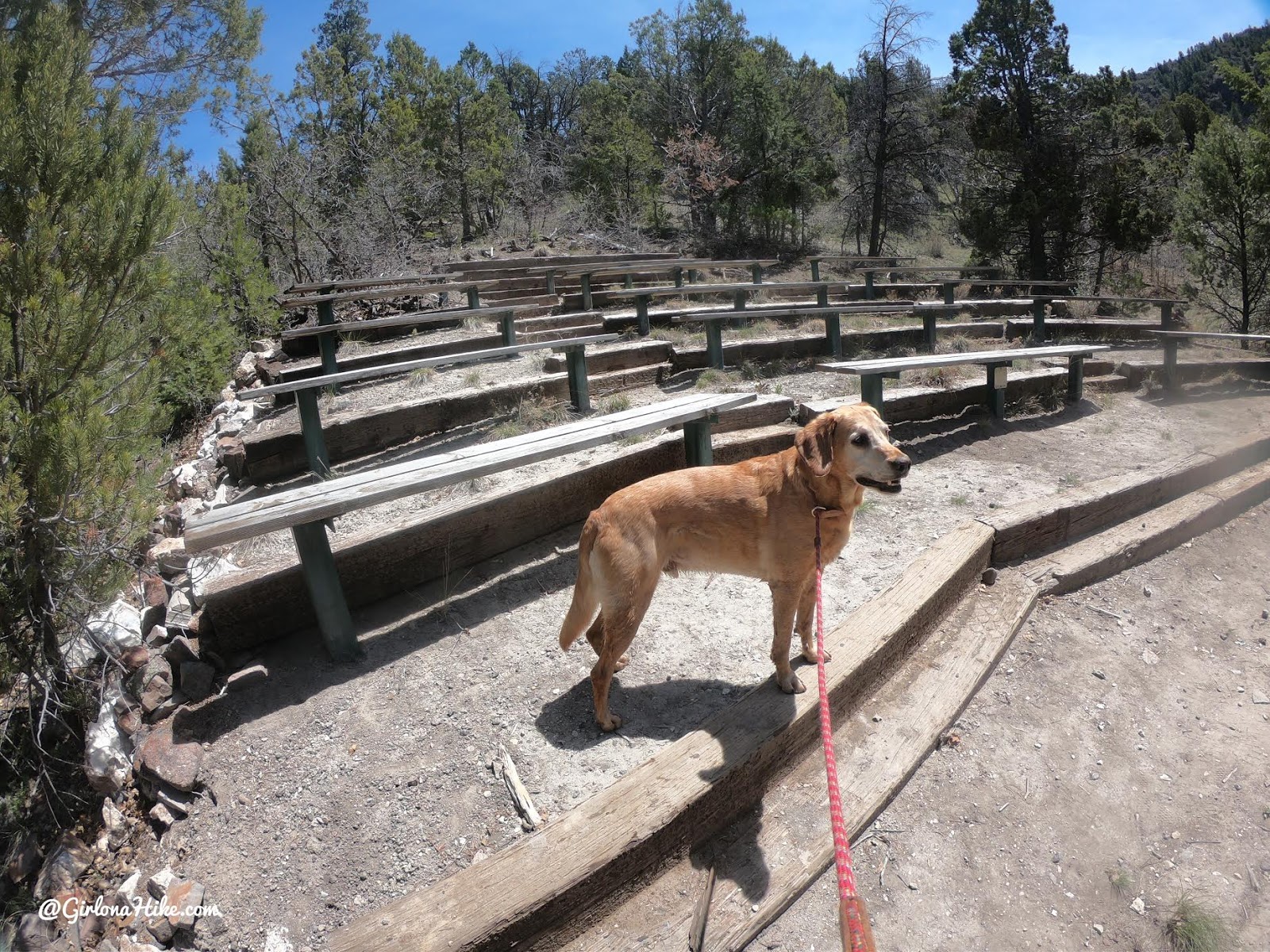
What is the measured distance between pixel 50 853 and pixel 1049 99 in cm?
1876

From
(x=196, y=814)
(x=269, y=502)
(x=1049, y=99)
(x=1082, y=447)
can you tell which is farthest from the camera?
(x=1049, y=99)

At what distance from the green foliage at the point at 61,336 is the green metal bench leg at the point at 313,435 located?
162cm

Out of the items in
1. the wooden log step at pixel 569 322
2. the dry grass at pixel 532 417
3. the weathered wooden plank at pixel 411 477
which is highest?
the wooden log step at pixel 569 322

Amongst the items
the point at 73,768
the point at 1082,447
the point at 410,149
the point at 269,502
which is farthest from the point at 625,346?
the point at 410,149

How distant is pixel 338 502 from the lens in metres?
3.13

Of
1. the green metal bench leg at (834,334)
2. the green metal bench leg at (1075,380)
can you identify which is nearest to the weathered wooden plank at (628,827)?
the green metal bench leg at (1075,380)

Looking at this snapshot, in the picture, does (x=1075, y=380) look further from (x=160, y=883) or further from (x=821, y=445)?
(x=160, y=883)

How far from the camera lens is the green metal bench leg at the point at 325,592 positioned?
3197 millimetres

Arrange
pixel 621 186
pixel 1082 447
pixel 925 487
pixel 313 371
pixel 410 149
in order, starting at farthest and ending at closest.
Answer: pixel 621 186, pixel 410 149, pixel 313 371, pixel 1082 447, pixel 925 487

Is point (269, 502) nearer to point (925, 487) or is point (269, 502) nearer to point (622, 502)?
point (622, 502)

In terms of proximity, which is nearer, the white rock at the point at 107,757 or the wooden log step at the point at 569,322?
the white rock at the point at 107,757

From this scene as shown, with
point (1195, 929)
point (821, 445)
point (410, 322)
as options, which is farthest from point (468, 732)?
point (410, 322)

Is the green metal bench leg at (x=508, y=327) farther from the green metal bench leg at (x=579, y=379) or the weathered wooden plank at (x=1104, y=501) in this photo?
the weathered wooden plank at (x=1104, y=501)

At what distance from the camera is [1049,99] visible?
14.9 meters
